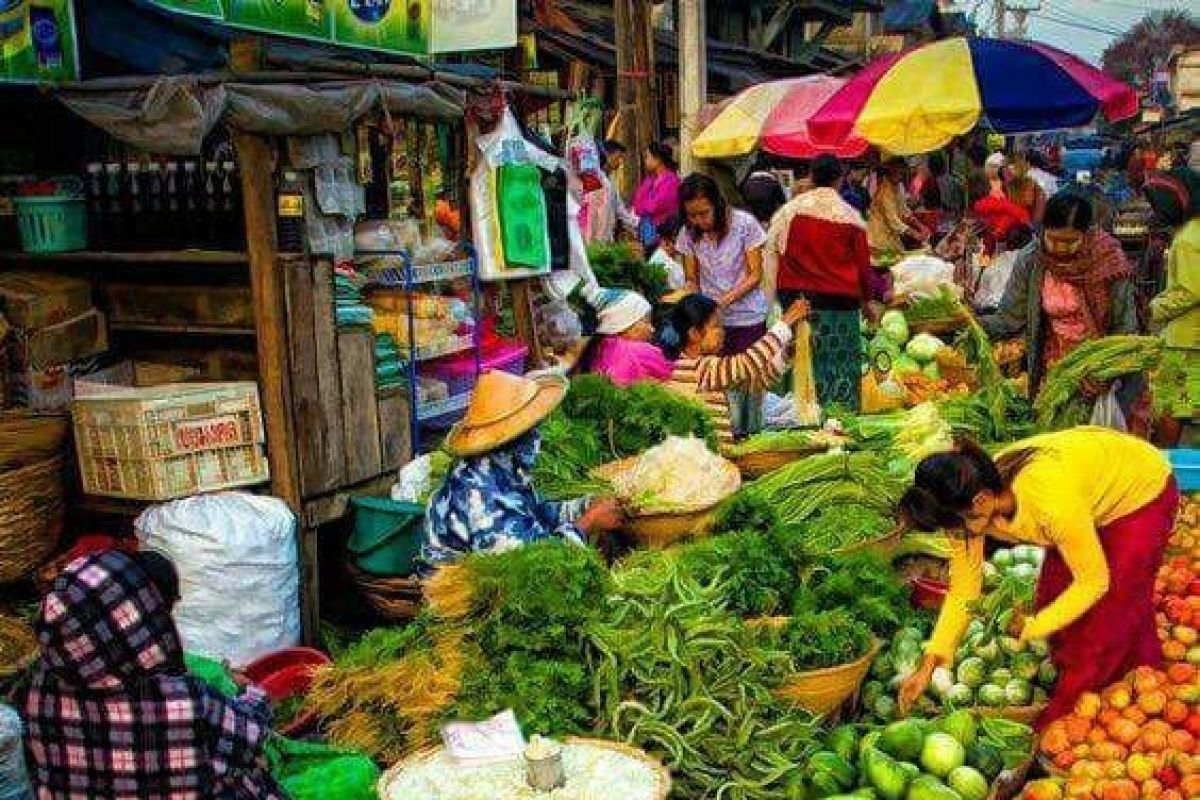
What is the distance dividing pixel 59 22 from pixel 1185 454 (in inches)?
233

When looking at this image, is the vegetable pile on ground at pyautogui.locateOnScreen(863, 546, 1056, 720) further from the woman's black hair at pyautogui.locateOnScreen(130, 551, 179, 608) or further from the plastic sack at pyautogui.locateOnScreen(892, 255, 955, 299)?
the plastic sack at pyautogui.locateOnScreen(892, 255, 955, 299)

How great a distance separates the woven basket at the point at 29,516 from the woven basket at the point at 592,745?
8.53 ft

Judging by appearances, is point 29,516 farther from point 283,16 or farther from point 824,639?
point 824,639

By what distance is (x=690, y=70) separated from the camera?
12938 mm

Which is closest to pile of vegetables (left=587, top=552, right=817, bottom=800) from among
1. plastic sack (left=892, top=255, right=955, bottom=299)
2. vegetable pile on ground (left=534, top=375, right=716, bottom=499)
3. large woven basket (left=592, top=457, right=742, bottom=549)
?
large woven basket (left=592, top=457, right=742, bottom=549)

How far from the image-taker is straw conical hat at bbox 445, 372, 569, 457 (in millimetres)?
4895

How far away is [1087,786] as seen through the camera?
3922mm

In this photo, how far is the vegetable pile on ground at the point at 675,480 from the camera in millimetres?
5648

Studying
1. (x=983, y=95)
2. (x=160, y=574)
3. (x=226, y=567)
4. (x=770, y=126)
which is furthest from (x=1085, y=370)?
(x=770, y=126)

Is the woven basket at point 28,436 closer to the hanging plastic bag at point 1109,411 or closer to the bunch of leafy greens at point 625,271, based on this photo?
the bunch of leafy greens at point 625,271

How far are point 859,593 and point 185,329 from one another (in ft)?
11.1

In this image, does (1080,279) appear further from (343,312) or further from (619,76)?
(619,76)

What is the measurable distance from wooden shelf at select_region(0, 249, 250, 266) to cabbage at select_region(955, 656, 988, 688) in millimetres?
3470

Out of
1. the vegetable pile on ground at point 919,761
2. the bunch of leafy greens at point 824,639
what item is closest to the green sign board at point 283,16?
the bunch of leafy greens at point 824,639
